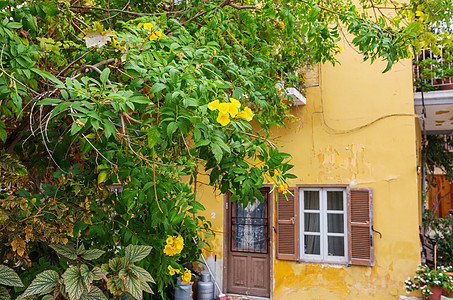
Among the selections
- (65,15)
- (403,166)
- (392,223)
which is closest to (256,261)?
(392,223)

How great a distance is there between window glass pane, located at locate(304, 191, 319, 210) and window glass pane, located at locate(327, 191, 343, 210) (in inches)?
7.6

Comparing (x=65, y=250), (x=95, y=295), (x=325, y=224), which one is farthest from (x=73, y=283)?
(x=325, y=224)

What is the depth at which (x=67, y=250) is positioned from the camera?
2.37 meters

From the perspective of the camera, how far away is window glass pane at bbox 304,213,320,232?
6582 millimetres

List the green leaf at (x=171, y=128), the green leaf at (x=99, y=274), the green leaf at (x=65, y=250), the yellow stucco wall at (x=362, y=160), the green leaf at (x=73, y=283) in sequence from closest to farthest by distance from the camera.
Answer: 1. the green leaf at (x=171, y=128)
2. the green leaf at (x=73, y=283)
3. the green leaf at (x=99, y=274)
4. the green leaf at (x=65, y=250)
5. the yellow stucco wall at (x=362, y=160)

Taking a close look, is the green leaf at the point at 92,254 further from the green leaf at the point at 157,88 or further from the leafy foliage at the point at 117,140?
the green leaf at the point at 157,88

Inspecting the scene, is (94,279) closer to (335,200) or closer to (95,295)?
(95,295)

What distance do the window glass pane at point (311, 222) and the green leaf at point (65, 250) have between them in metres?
4.82

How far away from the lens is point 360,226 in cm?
613

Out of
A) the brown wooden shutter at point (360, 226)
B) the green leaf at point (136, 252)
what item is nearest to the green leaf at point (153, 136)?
the green leaf at point (136, 252)

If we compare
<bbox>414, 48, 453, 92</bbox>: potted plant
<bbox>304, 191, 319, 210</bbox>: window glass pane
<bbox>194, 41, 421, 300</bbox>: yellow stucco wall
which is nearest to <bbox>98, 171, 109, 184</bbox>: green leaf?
<bbox>194, 41, 421, 300</bbox>: yellow stucco wall

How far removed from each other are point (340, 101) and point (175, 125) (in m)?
5.35

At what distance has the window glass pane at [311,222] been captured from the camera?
6582 millimetres

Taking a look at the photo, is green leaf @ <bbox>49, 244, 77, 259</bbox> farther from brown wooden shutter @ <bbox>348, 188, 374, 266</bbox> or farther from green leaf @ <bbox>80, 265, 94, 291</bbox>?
brown wooden shutter @ <bbox>348, 188, 374, 266</bbox>
